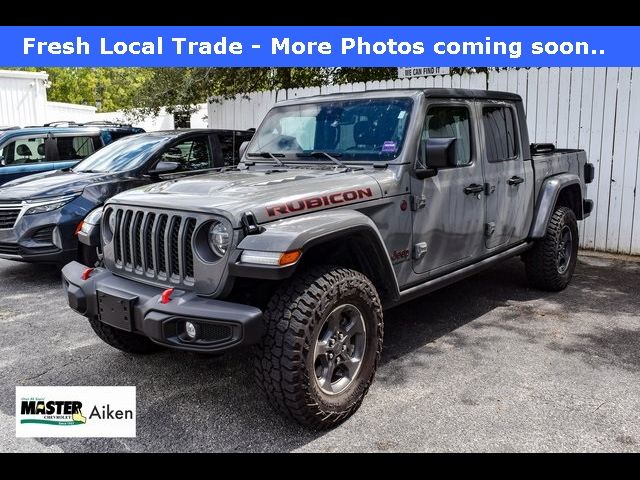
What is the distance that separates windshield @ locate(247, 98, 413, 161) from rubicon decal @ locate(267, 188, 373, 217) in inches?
20.1

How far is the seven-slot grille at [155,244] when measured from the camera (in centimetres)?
325

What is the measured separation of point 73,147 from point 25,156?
691mm

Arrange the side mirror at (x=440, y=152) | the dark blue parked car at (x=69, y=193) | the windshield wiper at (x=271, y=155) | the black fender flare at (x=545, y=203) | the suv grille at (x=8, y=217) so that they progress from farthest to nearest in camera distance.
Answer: the suv grille at (x=8, y=217)
the dark blue parked car at (x=69, y=193)
the black fender flare at (x=545, y=203)
the windshield wiper at (x=271, y=155)
the side mirror at (x=440, y=152)

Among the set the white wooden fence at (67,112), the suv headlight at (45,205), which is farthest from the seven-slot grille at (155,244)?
the white wooden fence at (67,112)

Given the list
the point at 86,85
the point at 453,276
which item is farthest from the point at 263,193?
the point at 86,85

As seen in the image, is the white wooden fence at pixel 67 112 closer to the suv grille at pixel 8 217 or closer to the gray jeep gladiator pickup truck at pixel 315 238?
the suv grille at pixel 8 217

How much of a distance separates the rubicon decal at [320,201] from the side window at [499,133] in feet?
5.57

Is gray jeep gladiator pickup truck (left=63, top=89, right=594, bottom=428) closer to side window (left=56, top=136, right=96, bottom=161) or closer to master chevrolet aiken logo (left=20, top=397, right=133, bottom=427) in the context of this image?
master chevrolet aiken logo (left=20, top=397, right=133, bottom=427)

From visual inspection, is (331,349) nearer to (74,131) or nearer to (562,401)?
(562,401)

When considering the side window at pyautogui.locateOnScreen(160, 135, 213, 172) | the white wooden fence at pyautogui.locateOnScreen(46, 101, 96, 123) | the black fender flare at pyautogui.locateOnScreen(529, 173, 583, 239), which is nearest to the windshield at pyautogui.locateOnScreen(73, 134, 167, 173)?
the side window at pyautogui.locateOnScreen(160, 135, 213, 172)

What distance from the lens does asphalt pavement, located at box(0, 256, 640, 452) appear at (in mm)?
3168

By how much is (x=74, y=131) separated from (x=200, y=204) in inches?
258

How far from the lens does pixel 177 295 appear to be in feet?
10.4

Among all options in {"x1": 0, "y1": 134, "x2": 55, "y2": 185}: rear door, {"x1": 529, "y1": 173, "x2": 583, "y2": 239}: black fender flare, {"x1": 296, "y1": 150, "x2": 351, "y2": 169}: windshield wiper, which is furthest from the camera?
{"x1": 0, "y1": 134, "x2": 55, "y2": 185}: rear door
